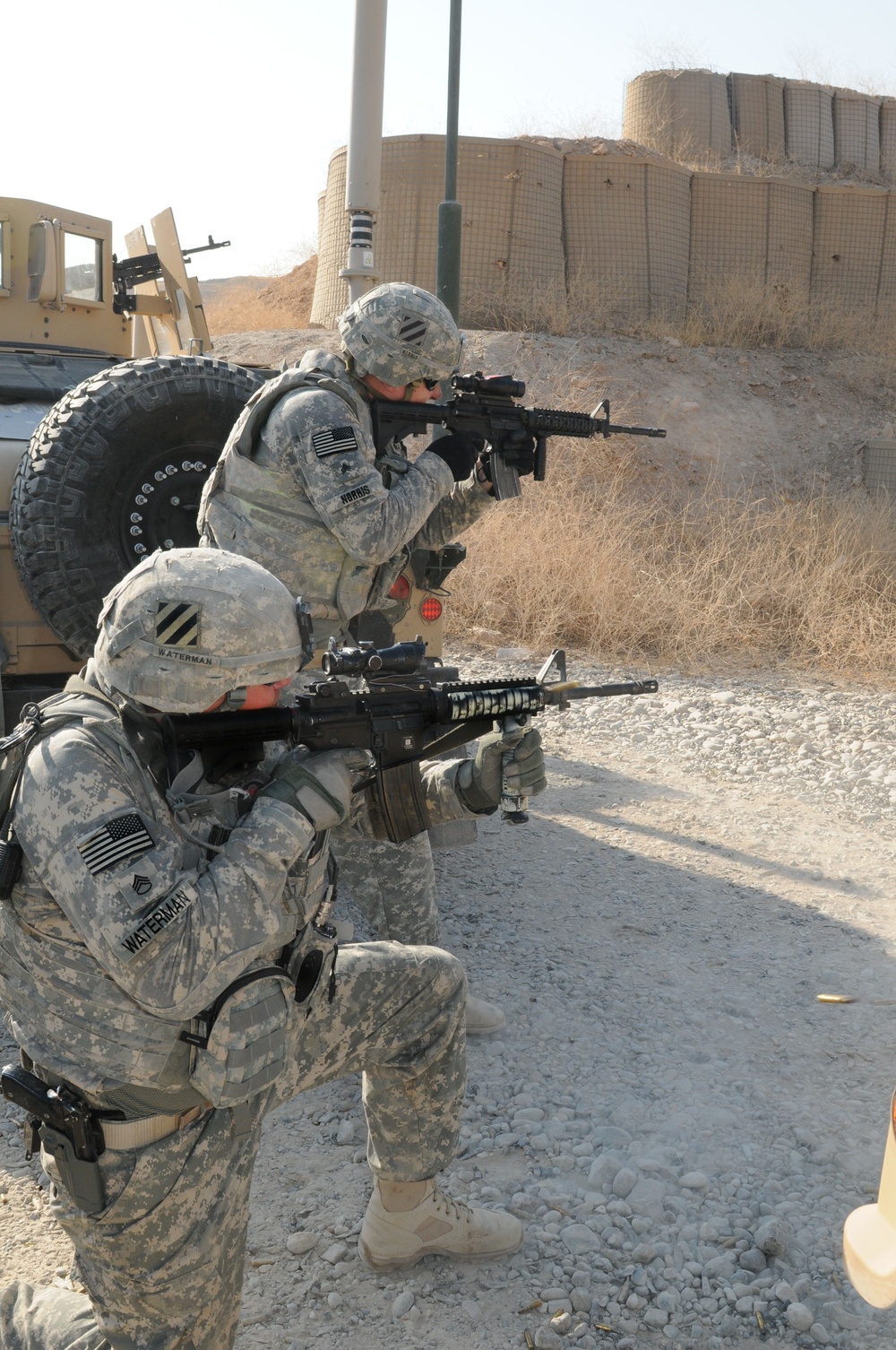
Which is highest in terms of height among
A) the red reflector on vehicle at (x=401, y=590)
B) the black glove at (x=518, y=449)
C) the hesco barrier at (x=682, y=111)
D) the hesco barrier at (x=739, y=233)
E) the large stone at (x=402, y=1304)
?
the hesco barrier at (x=682, y=111)

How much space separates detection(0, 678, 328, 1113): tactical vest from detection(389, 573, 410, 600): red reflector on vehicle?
1.90 m

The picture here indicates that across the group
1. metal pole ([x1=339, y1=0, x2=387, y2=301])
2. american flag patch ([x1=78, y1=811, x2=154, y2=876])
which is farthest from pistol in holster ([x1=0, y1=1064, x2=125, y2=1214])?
metal pole ([x1=339, y1=0, x2=387, y2=301])

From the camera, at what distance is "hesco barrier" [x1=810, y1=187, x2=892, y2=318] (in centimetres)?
1431

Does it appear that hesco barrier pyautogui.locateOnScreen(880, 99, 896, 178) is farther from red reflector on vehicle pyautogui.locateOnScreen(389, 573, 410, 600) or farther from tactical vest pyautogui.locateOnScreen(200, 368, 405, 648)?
tactical vest pyautogui.locateOnScreen(200, 368, 405, 648)

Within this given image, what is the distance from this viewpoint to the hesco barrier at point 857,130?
17172 millimetres

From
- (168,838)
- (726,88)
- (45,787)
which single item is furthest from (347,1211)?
(726,88)

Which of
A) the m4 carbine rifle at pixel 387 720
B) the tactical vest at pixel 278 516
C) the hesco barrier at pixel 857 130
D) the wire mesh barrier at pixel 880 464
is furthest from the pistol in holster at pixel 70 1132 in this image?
the hesco barrier at pixel 857 130

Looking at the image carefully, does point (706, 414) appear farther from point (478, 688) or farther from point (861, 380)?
point (478, 688)

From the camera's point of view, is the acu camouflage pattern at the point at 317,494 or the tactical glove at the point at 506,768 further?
the acu camouflage pattern at the point at 317,494

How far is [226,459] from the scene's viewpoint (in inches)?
123

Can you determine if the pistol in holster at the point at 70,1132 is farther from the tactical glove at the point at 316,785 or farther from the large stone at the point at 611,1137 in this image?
the large stone at the point at 611,1137

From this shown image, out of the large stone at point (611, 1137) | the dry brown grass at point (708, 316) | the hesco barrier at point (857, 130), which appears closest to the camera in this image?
the large stone at point (611, 1137)

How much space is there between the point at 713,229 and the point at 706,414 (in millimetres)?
3018

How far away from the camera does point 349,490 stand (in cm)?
297
